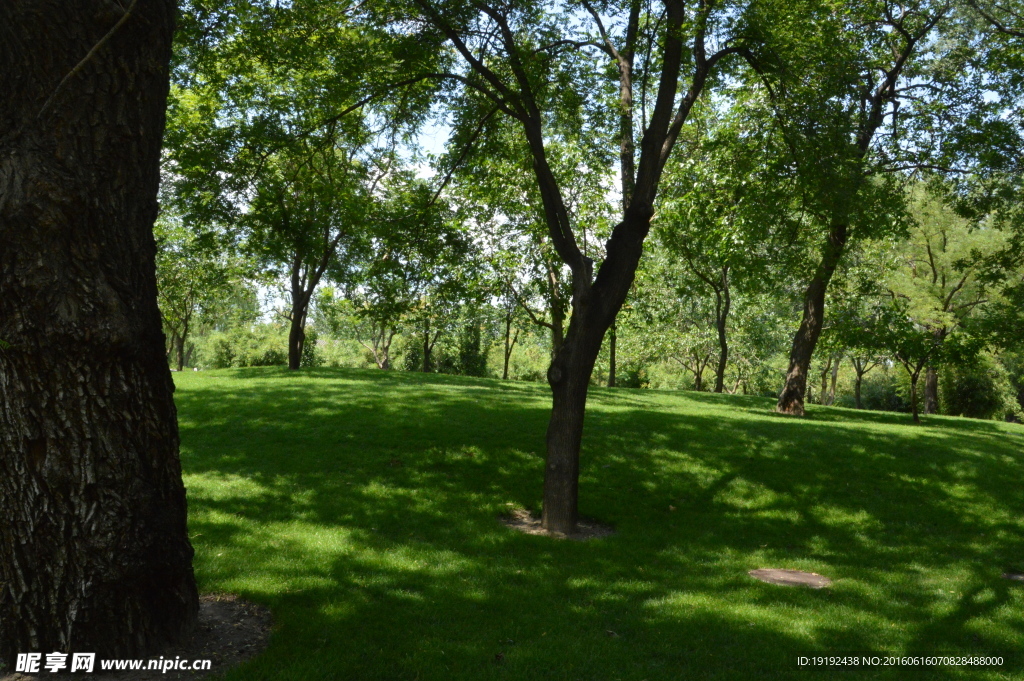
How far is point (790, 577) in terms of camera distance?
8.35 meters

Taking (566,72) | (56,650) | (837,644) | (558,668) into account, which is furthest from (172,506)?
(566,72)

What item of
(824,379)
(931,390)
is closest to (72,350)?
(931,390)

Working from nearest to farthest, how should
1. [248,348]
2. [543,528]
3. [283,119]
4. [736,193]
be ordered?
[543,528] < [283,119] < [736,193] < [248,348]

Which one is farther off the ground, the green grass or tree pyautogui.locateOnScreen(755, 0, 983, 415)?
tree pyautogui.locateOnScreen(755, 0, 983, 415)

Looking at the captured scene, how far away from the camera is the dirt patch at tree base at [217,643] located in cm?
457

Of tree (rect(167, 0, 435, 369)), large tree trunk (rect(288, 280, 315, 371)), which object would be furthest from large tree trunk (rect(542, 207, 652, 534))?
large tree trunk (rect(288, 280, 315, 371))

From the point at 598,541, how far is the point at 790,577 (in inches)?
92.0

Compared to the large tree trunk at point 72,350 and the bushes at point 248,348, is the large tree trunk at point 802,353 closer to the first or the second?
the large tree trunk at point 72,350

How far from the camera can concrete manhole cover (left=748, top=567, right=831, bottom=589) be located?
8.04 meters

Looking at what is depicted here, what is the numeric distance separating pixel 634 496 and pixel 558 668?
6013 millimetres

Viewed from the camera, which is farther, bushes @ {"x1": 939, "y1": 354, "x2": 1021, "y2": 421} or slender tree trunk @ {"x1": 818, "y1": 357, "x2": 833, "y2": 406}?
slender tree trunk @ {"x1": 818, "y1": 357, "x2": 833, "y2": 406}

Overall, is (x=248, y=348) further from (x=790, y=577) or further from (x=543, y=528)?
(x=790, y=577)

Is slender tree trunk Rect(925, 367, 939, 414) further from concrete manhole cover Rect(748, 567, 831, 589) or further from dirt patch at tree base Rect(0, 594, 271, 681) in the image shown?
dirt patch at tree base Rect(0, 594, 271, 681)

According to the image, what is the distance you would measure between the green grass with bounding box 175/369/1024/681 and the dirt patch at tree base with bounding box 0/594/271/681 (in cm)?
17
